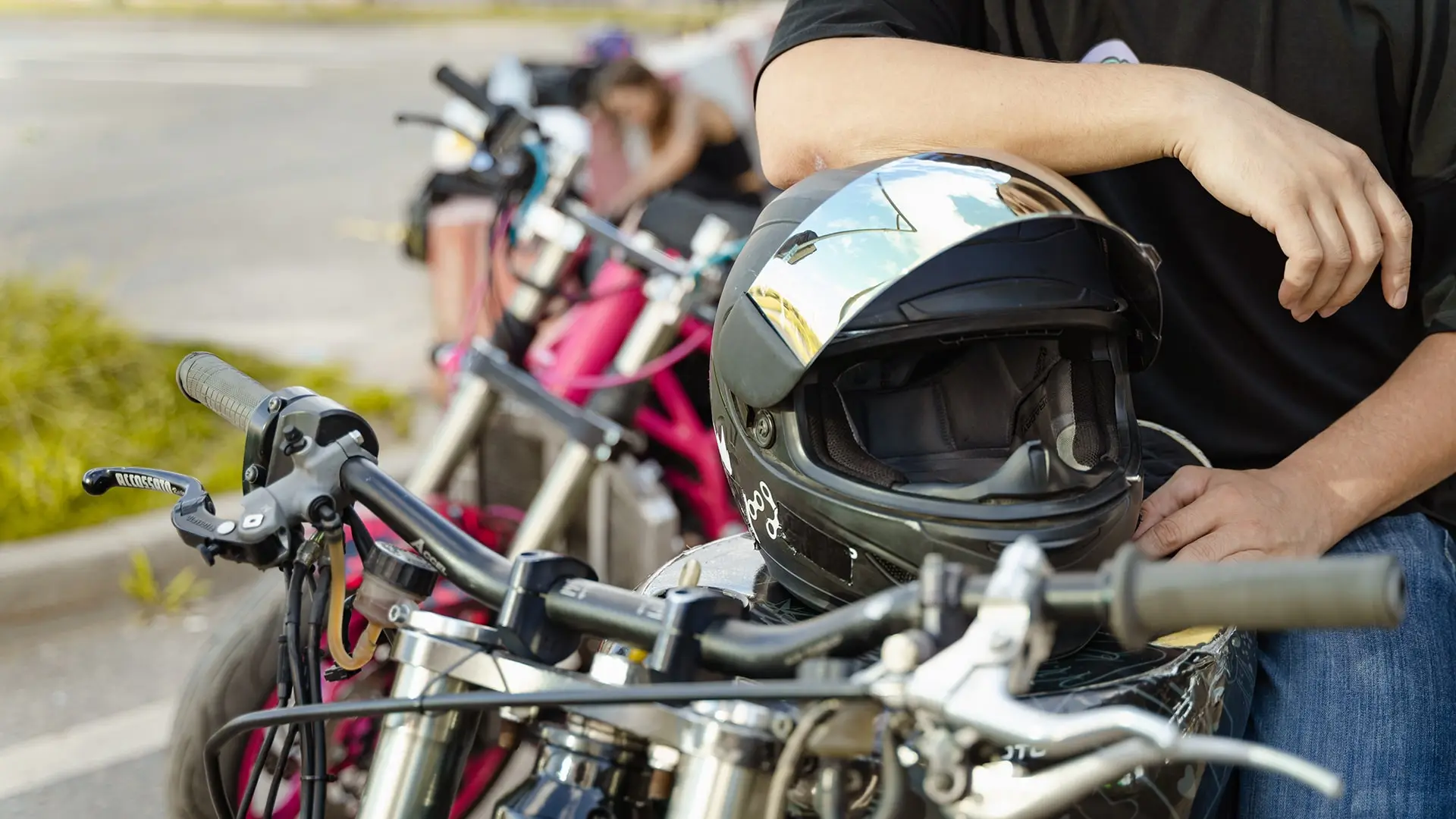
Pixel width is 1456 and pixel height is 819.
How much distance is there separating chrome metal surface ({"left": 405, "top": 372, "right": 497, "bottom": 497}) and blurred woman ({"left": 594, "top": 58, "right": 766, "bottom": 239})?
2.50 metres

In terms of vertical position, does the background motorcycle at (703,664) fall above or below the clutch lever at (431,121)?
below

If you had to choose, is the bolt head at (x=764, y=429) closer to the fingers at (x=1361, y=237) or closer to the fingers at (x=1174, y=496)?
the fingers at (x=1174, y=496)

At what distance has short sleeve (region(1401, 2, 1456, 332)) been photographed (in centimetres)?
182

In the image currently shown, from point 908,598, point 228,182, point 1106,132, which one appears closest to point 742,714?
point 908,598

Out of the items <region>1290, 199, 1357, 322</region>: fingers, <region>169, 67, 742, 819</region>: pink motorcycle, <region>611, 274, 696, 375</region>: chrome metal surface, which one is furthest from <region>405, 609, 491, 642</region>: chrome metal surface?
<region>611, 274, 696, 375</region>: chrome metal surface

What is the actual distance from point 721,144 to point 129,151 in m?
7.50

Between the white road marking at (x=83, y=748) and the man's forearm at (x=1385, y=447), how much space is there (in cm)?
273

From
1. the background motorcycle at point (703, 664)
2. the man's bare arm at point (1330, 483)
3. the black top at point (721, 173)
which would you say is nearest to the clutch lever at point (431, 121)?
the background motorcycle at point (703, 664)

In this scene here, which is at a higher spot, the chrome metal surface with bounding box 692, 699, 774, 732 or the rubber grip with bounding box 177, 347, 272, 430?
the rubber grip with bounding box 177, 347, 272, 430

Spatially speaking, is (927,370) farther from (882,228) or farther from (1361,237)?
(1361,237)

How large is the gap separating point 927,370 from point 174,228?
8.38 m

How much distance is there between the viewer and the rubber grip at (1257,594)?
89 cm

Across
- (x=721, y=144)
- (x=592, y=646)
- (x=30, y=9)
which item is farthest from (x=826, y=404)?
(x=30, y=9)

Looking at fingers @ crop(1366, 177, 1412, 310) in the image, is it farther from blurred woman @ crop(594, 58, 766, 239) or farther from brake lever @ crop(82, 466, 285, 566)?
blurred woman @ crop(594, 58, 766, 239)
